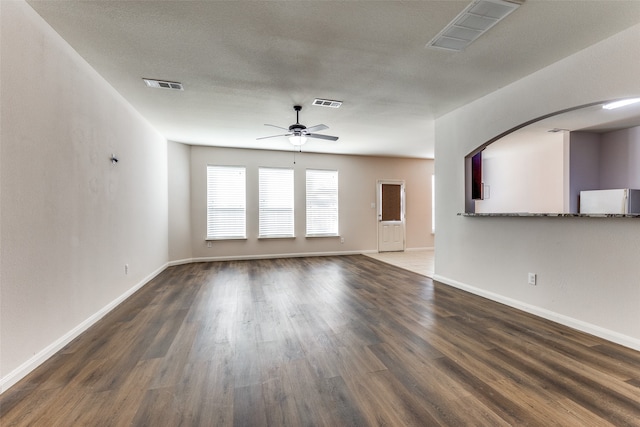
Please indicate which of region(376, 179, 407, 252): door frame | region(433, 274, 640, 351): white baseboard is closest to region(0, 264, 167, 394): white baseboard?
region(433, 274, 640, 351): white baseboard

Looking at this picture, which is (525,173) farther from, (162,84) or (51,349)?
(51,349)

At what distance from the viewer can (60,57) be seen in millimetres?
2457

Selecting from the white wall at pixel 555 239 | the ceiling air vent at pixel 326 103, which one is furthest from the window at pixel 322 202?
the white wall at pixel 555 239

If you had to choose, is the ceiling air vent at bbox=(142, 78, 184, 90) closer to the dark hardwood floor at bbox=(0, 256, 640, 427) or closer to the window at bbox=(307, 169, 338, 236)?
the dark hardwood floor at bbox=(0, 256, 640, 427)

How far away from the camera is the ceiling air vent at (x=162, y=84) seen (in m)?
3.28

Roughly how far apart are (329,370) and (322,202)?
18.7ft

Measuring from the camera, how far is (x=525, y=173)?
6824 mm

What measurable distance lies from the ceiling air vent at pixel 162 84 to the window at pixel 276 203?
364cm

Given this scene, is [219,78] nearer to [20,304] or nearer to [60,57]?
[60,57]

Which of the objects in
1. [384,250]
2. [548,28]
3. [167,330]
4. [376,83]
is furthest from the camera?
[384,250]

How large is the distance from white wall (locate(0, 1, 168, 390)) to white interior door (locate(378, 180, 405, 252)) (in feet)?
20.3

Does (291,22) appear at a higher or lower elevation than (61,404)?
higher

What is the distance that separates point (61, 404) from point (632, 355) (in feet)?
13.8

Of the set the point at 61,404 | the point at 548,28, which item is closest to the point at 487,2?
the point at 548,28
